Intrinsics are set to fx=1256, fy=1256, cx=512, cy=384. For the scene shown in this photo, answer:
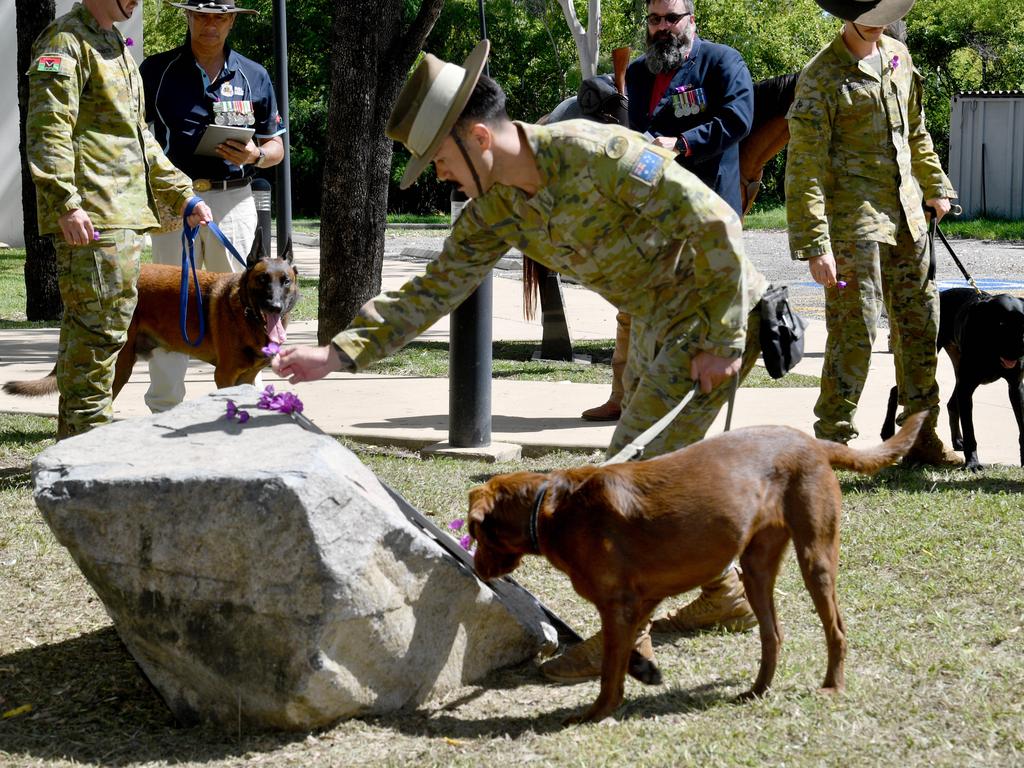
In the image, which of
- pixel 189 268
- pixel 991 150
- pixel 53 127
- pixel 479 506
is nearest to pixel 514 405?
pixel 189 268

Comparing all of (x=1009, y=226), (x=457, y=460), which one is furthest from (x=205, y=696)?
(x=1009, y=226)

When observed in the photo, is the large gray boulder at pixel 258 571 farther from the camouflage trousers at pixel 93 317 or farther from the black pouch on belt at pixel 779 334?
the camouflage trousers at pixel 93 317

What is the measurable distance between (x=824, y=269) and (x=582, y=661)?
2.74 metres

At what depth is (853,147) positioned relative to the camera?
21.0ft

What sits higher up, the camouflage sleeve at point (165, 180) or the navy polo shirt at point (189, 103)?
the navy polo shirt at point (189, 103)

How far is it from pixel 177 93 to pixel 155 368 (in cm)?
165

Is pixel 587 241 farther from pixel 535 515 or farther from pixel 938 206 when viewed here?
pixel 938 206

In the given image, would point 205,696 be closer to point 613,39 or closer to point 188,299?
point 188,299

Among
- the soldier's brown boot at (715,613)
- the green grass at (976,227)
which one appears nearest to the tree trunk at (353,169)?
the soldier's brown boot at (715,613)

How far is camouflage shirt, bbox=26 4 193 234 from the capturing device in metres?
5.62

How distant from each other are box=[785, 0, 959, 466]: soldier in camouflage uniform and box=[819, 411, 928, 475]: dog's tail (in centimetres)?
205

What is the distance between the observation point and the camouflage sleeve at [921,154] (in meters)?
6.68

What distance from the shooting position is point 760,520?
12.5 feet

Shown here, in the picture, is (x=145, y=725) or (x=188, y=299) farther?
(x=188, y=299)
